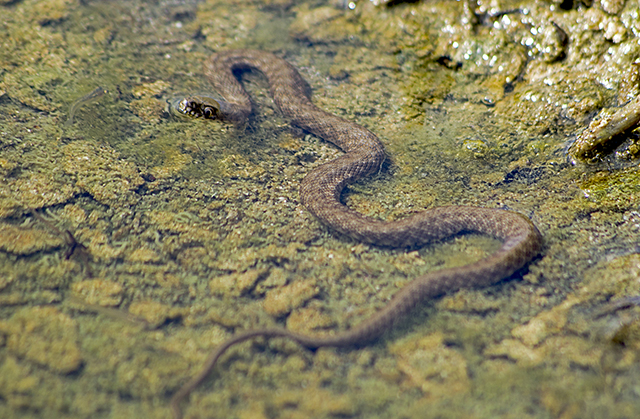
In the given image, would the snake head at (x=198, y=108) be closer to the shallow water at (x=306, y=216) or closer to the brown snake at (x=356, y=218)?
the brown snake at (x=356, y=218)

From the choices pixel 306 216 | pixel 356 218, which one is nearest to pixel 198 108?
pixel 306 216

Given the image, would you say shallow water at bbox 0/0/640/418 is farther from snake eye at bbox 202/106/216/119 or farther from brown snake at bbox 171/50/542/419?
snake eye at bbox 202/106/216/119

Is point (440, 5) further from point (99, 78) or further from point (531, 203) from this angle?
point (99, 78)

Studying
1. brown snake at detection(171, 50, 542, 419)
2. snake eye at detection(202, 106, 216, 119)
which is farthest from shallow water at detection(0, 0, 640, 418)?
snake eye at detection(202, 106, 216, 119)

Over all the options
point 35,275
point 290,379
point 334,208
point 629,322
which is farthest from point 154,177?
point 629,322

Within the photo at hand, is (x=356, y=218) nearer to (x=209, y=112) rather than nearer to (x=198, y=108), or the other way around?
(x=209, y=112)
